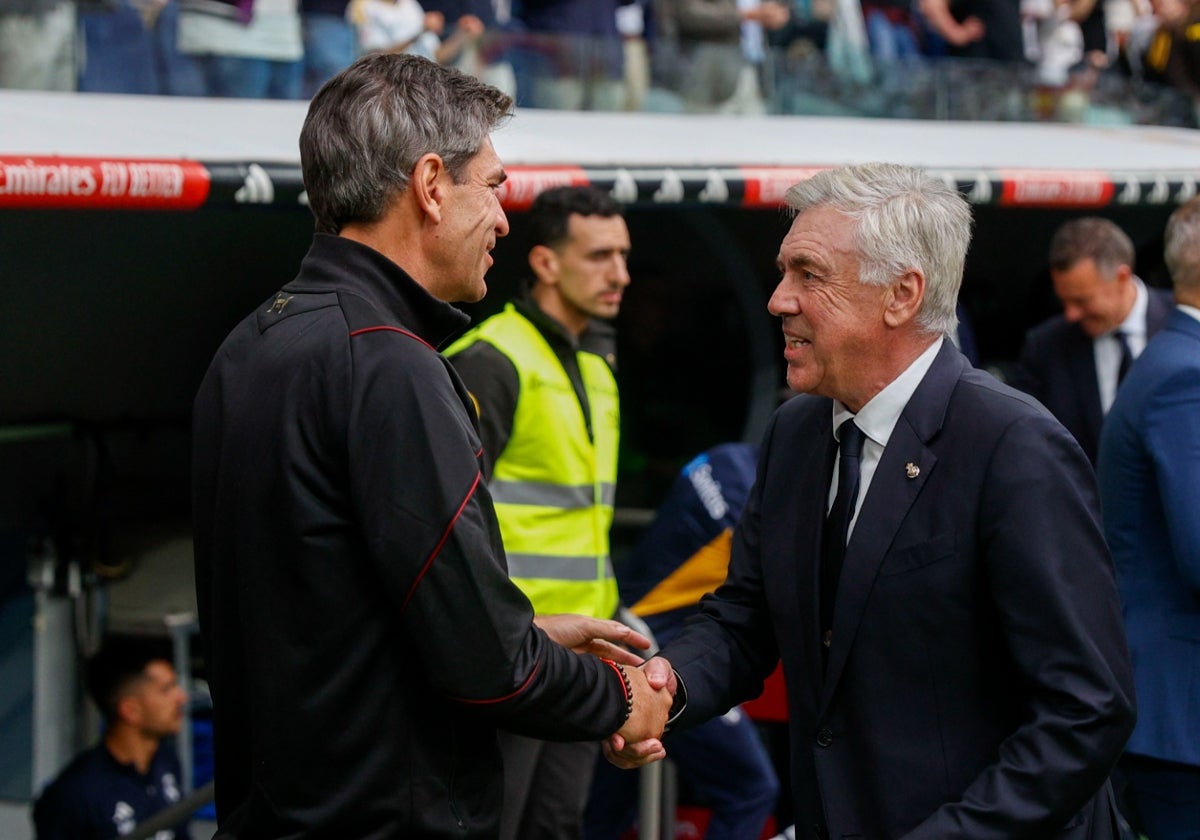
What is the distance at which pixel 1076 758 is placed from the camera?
2098mm

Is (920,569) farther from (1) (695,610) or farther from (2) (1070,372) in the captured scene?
(2) (1070,372)

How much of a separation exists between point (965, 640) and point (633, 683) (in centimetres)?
49

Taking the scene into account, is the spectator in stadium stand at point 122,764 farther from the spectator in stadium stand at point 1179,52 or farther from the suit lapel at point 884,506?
the spectator in stadium stand at point 1179,52

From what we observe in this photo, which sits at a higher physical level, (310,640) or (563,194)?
(563,194)

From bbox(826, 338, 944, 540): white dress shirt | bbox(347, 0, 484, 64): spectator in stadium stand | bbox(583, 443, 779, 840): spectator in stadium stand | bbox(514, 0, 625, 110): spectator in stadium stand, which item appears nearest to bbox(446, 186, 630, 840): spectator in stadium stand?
bbox(583, 443, 779, 840): spectator in stadium stand

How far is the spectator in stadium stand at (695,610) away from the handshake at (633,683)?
4.97ft

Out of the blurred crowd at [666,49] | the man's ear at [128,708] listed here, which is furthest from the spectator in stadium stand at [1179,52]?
the man's ear at [128,708]

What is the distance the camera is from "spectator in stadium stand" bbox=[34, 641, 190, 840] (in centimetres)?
435

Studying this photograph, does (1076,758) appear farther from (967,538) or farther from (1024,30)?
(1024,30)

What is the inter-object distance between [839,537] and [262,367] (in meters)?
0.85

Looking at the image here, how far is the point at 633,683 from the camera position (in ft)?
7.72

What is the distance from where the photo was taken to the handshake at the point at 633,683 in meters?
2.35

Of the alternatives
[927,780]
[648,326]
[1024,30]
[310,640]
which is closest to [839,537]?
[927,780]

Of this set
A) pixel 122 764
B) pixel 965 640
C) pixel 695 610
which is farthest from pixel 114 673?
pixel 965 640
